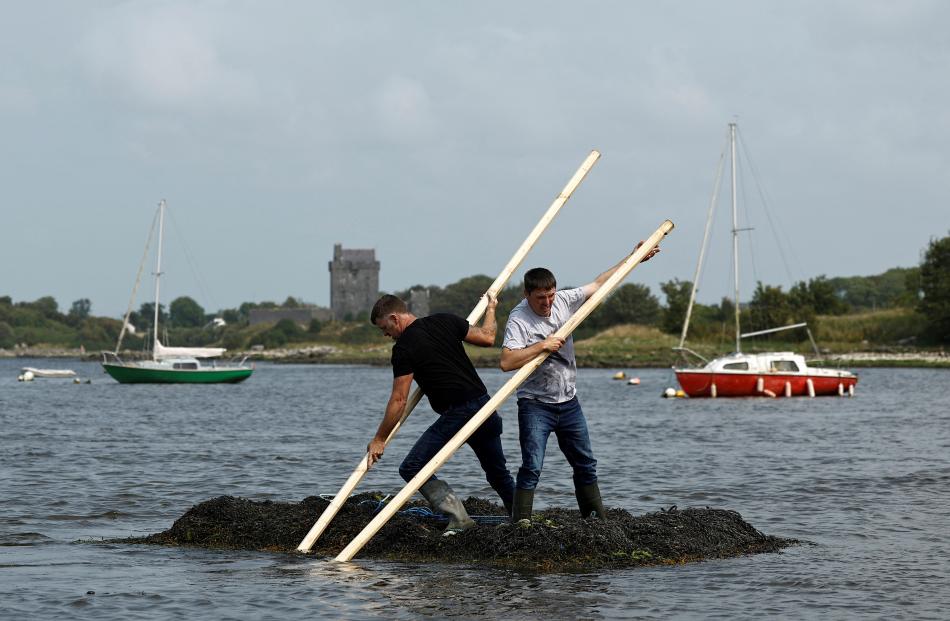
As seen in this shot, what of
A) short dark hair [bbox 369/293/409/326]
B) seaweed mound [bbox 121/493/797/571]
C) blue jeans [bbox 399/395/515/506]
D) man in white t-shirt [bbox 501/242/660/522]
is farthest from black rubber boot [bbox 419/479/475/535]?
short dark hair [bbox 369/293/409/326]

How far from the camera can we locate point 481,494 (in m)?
16.7

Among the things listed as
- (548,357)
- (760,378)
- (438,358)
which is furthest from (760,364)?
(438,358)

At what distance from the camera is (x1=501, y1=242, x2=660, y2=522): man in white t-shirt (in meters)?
9.62

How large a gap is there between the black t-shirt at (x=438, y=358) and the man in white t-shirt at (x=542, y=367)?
15.1 inches

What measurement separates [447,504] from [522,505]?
29.2 inches

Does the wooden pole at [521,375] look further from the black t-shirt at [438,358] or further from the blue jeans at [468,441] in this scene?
the black t-shirt at [438,358]

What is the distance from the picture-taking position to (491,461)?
1019 cm

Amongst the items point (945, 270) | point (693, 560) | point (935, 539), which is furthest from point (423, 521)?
point (945, 270)

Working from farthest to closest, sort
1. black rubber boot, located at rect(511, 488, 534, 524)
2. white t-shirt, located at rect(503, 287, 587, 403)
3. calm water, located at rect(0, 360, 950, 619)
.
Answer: black rubber boot, located at rect(511, 488, 534, 524), white t-shirt, located at rect(503, 287, 587, 403), calm water, located at rect(0, 360, 950, 619)

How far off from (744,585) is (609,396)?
4471 cm

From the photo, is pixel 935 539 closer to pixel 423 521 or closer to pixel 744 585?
pixel 744 585

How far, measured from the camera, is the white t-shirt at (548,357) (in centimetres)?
977

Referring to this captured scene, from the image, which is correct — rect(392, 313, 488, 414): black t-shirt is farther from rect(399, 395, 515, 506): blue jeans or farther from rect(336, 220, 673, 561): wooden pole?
rect(336, 220, 673, 561): wooden pole

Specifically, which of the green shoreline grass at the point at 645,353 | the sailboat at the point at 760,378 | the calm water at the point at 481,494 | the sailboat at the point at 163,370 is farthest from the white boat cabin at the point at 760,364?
the sailboat at the point at 163,370
